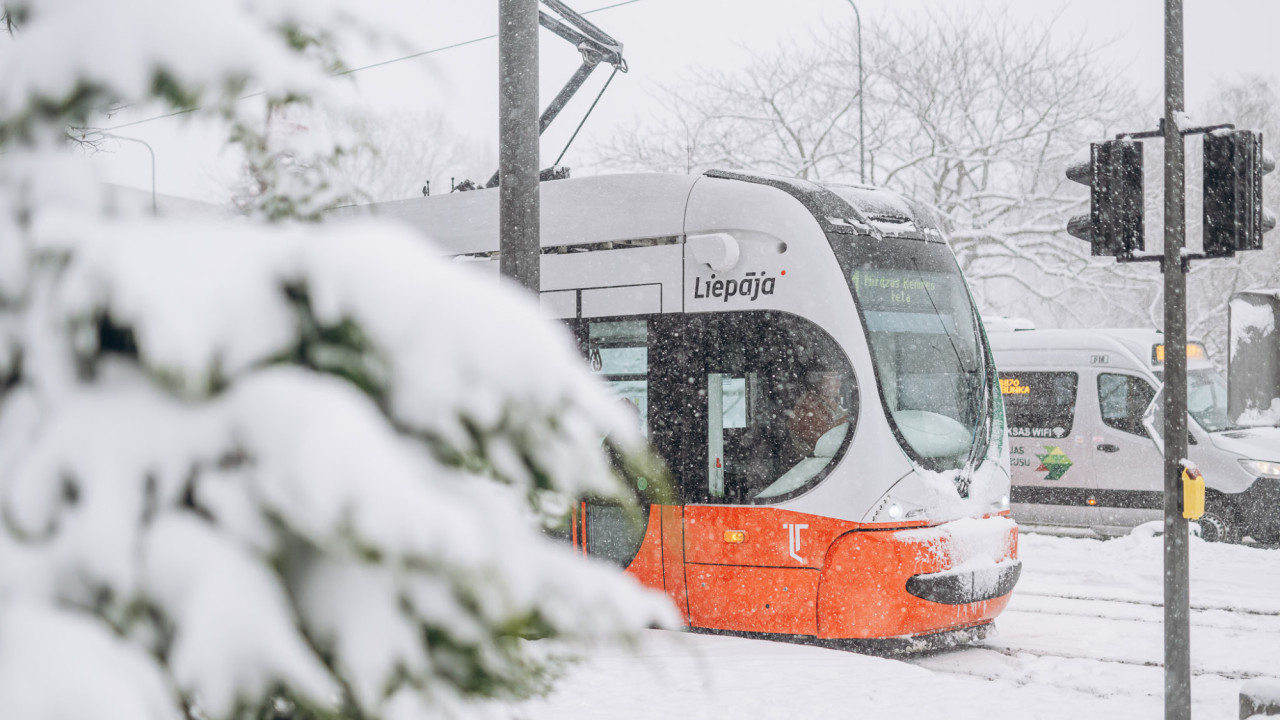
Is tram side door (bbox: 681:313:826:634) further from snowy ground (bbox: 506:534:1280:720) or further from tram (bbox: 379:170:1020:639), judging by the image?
snowy ground (bbox: 506:534:1280:720)

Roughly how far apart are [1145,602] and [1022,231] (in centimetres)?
1576

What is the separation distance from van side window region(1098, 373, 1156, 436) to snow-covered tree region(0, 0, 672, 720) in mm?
14758

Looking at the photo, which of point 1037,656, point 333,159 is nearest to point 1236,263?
point 1037,656

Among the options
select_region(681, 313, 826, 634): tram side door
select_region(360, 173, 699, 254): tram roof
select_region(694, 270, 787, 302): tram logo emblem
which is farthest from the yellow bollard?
select_region(360, 173, 699, 254): tram roof

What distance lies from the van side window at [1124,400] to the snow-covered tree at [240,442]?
14.8 meters

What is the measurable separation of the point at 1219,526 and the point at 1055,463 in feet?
6.60

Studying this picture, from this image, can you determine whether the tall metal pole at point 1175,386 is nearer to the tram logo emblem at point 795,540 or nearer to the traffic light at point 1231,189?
the traffic light at point 1231,189

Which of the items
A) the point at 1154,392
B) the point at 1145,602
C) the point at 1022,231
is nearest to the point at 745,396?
the point at 1145,602

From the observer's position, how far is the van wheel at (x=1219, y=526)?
45.4 ft

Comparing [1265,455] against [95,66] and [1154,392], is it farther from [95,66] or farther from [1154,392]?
[95,66]

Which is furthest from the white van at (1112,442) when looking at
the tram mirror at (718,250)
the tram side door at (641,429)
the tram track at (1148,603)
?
the tram mirror at (718,250)

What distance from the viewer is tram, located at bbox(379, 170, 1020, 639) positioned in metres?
7.48

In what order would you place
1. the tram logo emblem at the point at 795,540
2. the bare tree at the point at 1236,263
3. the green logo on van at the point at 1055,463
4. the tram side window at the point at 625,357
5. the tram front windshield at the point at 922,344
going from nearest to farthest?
1. the tram logo emblem at the point at 795,540
2. the tram front windshield at the point at 922,344
3. the tram side window at the point at 625,357
4. the green logo on van at the point at 1055,463
5. the bare tree at the point at 1236,263

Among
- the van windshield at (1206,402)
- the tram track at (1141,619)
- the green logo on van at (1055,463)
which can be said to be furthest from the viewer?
the green logo on van at (1055,463)
